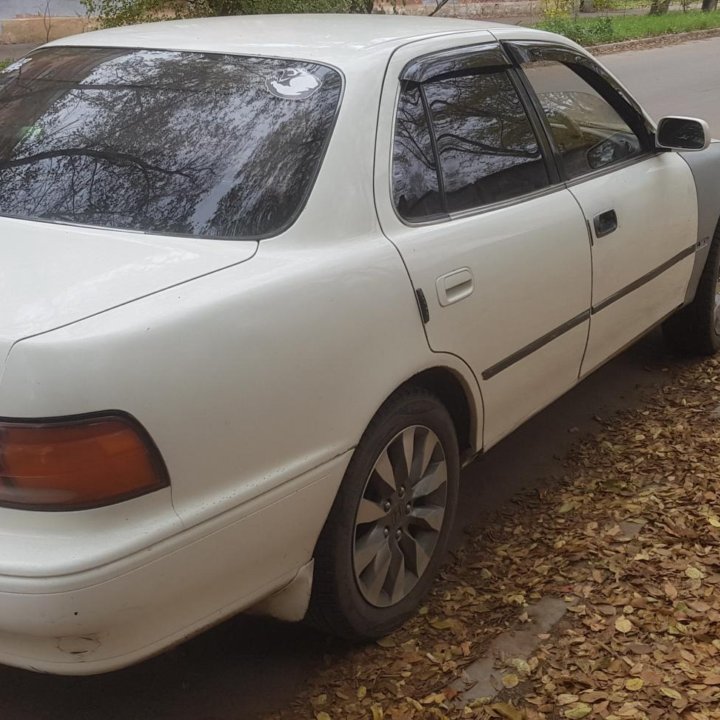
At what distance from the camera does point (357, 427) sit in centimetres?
263

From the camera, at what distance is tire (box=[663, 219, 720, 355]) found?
4.85m

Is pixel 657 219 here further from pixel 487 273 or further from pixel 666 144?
pixel 487 273

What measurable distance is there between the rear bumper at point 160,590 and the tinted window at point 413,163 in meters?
0.85

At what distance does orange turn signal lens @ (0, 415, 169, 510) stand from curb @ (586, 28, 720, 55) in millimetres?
18728

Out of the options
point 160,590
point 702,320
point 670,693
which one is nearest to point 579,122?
point 702,320

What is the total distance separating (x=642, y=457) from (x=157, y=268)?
251 cm

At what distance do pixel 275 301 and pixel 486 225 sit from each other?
3.34 feet

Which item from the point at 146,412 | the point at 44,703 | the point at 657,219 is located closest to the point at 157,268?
the point at 146,412

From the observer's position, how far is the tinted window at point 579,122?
3.78 metres

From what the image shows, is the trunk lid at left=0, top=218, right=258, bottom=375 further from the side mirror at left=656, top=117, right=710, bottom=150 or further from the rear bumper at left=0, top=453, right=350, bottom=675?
the side mirror at left=656, top=117, right=710, bottom=150

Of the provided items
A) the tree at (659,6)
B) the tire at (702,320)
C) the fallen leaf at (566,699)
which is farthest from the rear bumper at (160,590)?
the tree at (659,6)

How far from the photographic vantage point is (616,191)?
391 cm

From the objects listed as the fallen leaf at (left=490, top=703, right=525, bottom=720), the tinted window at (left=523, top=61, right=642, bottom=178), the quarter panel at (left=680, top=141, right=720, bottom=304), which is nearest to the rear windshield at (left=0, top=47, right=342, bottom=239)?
the tinted window at (left=523, top=61, right=642, bottom=178)

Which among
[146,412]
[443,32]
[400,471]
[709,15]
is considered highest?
[443,32]
